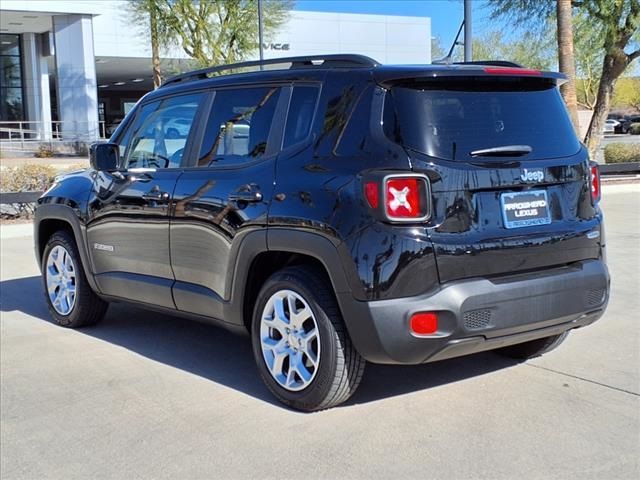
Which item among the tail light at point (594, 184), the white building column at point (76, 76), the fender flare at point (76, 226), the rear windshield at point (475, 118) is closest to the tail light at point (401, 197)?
the rear windshield at point (475, 118)

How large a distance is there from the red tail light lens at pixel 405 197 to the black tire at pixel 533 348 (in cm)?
179

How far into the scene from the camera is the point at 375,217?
381 cm

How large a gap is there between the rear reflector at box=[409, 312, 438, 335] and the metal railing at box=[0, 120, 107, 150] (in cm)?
3691

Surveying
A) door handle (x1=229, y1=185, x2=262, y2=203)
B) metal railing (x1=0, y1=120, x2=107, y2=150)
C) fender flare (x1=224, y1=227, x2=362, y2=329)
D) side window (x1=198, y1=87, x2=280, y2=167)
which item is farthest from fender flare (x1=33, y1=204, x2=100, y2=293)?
metal railing (x1=0, y1=120, x2=107, y2=150)

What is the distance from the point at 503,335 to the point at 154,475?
1894 millimetres

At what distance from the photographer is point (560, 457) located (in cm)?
369

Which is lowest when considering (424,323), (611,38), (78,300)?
(78,300)

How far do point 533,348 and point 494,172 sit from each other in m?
1.66

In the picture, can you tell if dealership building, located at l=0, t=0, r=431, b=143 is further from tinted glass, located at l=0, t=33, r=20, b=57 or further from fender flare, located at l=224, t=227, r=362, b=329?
fender flare, located at l=224, t=227, r=362, b=329

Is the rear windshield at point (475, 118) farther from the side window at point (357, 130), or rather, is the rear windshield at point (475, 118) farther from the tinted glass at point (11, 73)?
the tinted glass at point (11, 73)

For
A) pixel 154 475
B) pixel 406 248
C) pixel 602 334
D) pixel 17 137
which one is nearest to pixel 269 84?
pixel 406 248

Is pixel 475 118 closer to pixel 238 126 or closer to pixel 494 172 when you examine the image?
pixel 494 172

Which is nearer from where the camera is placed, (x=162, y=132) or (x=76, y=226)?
(x=162, y=132)

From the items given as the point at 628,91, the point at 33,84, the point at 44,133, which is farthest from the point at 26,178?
the point at 628,91
